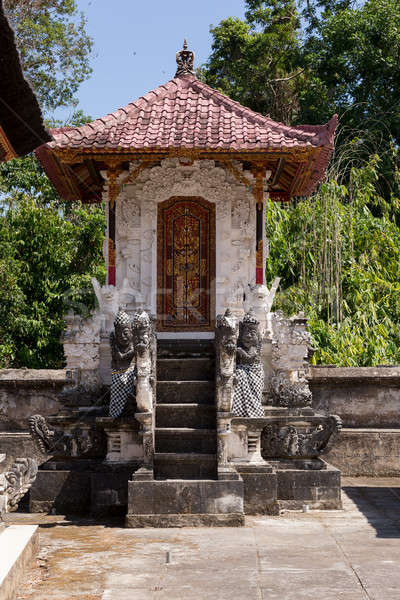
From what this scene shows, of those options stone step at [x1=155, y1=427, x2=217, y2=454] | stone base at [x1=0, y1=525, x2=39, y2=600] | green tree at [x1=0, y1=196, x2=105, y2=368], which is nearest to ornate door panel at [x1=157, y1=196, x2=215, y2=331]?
stone step at [x1=155, y1=427, x2=217, y2=454]

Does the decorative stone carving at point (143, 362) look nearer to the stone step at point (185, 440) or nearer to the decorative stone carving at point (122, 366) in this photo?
the decorative stone carving at point (122, 366)

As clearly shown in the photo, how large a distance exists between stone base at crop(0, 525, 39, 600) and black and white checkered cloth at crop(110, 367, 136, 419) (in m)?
2.49

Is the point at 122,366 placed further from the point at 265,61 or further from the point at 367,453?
the point at 265,61

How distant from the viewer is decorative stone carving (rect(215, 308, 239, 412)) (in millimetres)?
9195

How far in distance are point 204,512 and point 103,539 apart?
1.19 m

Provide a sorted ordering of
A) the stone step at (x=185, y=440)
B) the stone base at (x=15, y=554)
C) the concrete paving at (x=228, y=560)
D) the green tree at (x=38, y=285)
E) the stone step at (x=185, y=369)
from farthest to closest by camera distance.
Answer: the green tree at (x=38, y=285) → the stone step at (x=185, y=369) → the stone step at (x=185, y=440) → the concrete paving at (x=228, y=560) → the stone base at (x=15, y=554)

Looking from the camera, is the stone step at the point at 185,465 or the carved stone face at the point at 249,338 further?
the carved stone face at the point at 249,338

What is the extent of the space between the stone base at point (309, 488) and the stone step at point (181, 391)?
4.29 ft

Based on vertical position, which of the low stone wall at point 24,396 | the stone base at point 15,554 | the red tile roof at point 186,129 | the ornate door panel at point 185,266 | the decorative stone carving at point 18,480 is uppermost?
the red tile roof at point 186,129

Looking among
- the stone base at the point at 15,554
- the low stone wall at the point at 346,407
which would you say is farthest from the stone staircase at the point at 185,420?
the low stone wall at the point at 346,407

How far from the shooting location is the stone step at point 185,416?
32.0ft

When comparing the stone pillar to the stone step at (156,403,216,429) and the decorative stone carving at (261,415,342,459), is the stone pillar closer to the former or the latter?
the stone step at (156,403,216,429)

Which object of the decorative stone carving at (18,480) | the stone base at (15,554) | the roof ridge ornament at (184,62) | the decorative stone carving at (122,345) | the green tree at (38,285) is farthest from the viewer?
the green tree at (38,285)

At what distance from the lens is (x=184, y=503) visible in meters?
8.75
